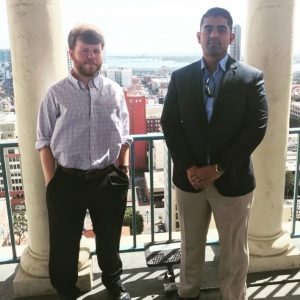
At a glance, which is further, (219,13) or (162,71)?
(162,71)

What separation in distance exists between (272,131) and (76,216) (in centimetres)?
175

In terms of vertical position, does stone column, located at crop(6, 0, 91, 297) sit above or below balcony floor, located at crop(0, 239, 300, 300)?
above

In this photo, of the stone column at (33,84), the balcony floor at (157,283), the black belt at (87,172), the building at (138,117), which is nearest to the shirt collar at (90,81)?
the stone column at (33,84)

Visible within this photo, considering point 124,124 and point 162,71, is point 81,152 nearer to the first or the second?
point 124,124

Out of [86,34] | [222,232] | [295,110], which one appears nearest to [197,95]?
[86,34]

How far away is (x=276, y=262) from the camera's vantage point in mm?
3258

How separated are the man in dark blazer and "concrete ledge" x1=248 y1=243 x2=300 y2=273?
755 millimetres

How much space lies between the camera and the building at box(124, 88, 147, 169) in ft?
13.6

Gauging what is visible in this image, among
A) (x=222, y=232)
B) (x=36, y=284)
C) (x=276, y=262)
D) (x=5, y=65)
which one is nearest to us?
(x=222, y=232)

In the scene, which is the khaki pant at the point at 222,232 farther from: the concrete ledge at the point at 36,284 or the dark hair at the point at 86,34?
the dark hair at the point at 86,34

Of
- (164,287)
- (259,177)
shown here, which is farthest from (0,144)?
(259,177)

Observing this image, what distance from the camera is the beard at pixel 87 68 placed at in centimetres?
233

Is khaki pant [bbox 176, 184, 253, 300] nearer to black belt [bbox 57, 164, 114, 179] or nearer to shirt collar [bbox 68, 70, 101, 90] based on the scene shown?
black belt [bbox 57, 164, 114, 179]

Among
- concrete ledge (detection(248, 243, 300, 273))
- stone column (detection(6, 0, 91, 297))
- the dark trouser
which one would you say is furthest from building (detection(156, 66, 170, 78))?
concrete ledge (detection(248, 243, 300, 273))
